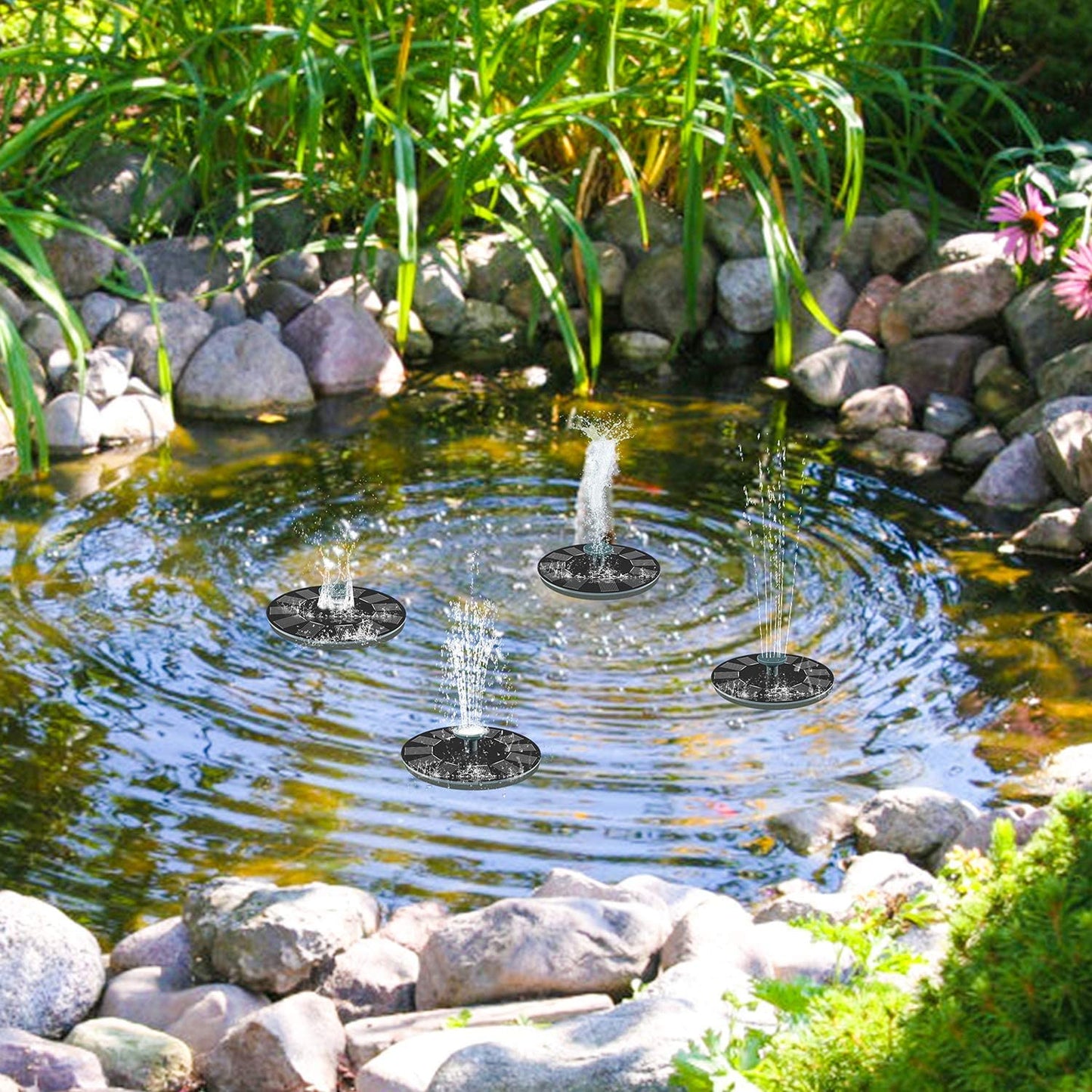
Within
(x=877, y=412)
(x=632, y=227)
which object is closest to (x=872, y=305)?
(x=877, y=412)

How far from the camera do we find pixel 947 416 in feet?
20.9

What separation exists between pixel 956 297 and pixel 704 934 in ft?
13.2

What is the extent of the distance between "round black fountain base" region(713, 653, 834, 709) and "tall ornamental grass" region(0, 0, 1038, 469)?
5.34 ft

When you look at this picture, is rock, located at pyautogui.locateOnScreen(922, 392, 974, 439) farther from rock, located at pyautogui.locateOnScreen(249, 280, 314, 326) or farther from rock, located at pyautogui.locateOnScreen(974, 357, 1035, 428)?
rock, located at pyautogui.locateOnScreen(249, 280, 314, 326)

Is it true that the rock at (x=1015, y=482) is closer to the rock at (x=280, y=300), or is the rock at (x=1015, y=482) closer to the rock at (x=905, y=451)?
the rock at (x=905, y=451)

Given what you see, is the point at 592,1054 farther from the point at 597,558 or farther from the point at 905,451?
the point at 905,451

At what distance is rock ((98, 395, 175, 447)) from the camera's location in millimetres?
6195

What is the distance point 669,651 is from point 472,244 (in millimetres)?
2988

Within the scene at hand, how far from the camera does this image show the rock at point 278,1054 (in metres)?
2.96

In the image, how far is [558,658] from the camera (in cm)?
475

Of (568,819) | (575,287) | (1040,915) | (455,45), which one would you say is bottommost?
(568,819)

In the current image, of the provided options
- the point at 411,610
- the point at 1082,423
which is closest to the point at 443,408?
the point at 411,610

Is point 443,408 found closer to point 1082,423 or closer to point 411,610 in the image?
point 411,610

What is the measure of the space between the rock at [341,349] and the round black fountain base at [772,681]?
249 centimetres
